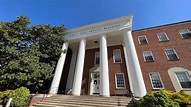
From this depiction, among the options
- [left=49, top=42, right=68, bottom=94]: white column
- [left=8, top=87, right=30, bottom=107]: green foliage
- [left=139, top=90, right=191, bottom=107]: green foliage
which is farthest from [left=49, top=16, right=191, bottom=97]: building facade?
[left=139, top=90, right=191, bottom=107]: green foliage

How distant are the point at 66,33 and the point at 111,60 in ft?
27.6

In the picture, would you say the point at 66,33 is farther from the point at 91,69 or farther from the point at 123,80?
the point at 123,80

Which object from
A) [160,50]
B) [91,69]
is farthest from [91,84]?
[160,50]

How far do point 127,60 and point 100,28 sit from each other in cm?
606

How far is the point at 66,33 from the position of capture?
647 inches

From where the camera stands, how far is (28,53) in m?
11.8

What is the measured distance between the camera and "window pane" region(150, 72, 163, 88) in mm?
12125

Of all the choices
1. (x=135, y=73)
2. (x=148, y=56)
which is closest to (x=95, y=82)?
(x=135, y=73)

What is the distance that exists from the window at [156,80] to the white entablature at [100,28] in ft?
22.0

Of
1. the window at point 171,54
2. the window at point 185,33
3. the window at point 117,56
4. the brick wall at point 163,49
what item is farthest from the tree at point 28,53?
the window at point 185,33

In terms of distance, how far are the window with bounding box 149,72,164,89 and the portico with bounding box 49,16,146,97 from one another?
8.21 ft

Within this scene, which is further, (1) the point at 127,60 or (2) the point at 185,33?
(1) the point at 127,60

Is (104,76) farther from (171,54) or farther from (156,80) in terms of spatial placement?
(171,54)

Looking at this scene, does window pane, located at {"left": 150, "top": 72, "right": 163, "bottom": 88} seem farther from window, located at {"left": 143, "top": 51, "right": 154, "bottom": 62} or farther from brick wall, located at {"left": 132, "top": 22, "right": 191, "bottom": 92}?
window, located at {"left": 143, "top": 51, "right": 154, "bottom": 62}
